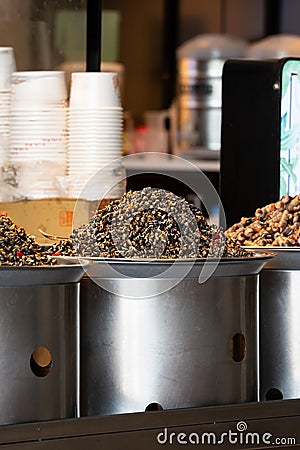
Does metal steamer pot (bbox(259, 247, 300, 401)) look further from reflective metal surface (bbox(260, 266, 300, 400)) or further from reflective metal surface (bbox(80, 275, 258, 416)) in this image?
reflective metal surface (bbox(80, 275, 258, 416))

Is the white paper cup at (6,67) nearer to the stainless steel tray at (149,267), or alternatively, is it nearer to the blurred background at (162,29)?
the stainless steel tray at (149,267)

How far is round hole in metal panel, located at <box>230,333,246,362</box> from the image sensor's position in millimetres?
1420

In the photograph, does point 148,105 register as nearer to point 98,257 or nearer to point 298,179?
point 298,179

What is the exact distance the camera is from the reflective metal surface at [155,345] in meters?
1.34

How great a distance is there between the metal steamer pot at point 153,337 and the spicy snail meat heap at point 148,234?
0.04 metres

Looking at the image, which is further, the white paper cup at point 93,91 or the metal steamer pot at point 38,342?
the white paper cup at point 93,91

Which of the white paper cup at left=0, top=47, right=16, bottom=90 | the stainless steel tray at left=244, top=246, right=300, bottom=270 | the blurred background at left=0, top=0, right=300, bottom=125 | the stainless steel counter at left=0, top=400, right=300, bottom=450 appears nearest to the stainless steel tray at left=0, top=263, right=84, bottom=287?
the stainless steel counter at left=0, top=400, right=300, bottom=450

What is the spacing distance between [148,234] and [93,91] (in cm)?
61

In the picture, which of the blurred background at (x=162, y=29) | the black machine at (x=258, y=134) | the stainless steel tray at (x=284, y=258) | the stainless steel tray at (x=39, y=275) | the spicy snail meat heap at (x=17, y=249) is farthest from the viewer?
the blurred background at (x=162, y=29)

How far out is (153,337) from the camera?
134cm

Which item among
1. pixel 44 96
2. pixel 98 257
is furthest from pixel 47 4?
pixel 98 257

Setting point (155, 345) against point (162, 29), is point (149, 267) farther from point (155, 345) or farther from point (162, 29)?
point (162, 29)

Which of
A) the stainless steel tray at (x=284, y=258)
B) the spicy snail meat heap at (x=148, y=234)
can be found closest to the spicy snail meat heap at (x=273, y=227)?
the stainless steel tray at (x=284, y=258)

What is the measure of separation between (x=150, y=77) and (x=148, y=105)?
0.51ft
